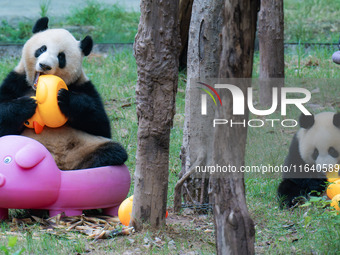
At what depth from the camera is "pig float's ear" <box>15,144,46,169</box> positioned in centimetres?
398

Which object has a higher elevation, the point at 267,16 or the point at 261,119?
the point at 267,16

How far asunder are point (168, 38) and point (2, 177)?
1.56 meters

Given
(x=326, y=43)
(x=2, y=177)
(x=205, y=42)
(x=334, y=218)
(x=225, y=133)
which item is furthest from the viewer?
(x=326, y=43)

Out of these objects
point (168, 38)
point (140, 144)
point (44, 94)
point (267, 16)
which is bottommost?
point (140, 144)

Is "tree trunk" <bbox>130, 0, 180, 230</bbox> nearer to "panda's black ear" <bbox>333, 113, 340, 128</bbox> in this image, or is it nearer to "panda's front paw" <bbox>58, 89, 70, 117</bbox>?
"panda's front paw" <bbox>58, 89, 70, 117</bbox>

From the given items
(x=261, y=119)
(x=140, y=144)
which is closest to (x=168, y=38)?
(x=140, y=144)

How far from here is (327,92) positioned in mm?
7305

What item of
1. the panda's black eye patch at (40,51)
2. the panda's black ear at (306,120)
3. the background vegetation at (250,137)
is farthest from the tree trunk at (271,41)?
the panda's black eye patch at (40,51)

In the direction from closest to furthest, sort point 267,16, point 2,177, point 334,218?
point 334,218 → point 2,177 → point 267,16

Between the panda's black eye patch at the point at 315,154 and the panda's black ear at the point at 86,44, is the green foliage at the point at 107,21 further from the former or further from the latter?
the panda's black eye patch at the point at 315,154

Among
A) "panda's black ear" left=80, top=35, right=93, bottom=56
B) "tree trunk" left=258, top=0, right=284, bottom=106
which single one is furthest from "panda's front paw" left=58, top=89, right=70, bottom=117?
"tree trunk" left=258, top=0, right=284, bottom=106

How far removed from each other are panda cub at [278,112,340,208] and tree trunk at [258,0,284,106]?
2.24 metres

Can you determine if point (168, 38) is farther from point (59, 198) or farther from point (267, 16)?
point (267, 16)

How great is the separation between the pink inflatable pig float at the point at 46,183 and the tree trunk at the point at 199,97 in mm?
550
